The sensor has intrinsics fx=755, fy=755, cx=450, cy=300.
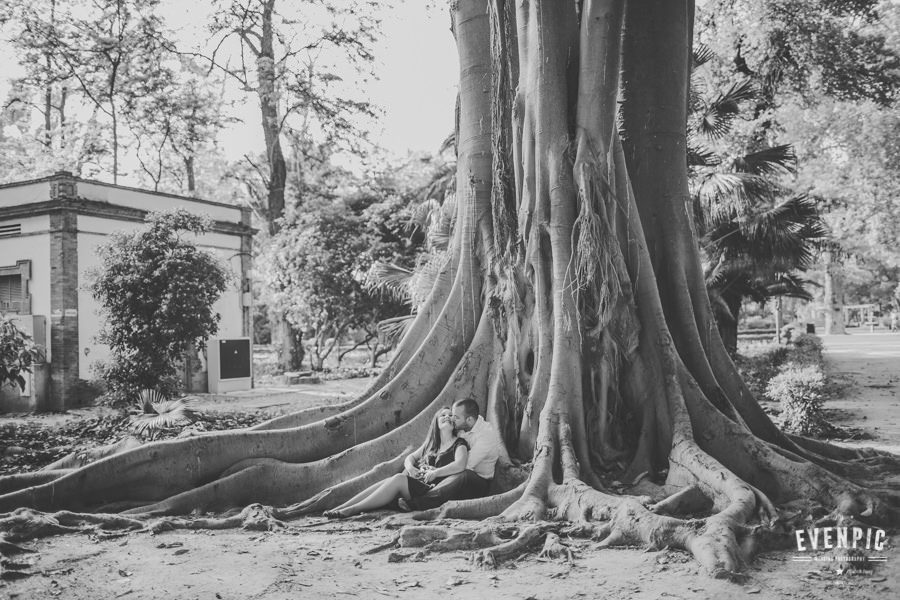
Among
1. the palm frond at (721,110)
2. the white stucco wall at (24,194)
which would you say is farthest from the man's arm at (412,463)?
the white stucco wall at (24,194)

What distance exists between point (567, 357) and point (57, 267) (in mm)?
14610

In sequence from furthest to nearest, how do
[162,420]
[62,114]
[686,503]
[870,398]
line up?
1. [62,114]
2. [870,398]
3. [162,420]
4. [686,503]

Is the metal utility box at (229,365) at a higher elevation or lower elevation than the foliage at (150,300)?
lower

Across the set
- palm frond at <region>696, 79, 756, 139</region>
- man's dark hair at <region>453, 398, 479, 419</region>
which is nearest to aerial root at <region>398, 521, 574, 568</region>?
man's dark hair at <region>453, 398, 479, 419</region>

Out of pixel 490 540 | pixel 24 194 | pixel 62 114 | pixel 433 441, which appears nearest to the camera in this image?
pixel 490 540

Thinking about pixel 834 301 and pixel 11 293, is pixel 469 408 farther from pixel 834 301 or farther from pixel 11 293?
pixel 834 301

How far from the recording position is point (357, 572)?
4.78 meters

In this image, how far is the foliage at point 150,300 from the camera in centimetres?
1491

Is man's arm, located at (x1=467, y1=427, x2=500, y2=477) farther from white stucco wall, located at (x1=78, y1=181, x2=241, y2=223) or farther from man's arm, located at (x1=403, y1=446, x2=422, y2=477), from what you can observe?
white stucco wall, located at (x1=78, y1=181, x2=241, y2=223)

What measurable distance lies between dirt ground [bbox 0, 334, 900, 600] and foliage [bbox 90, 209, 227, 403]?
9790 millimetres

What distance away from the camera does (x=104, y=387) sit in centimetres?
1738

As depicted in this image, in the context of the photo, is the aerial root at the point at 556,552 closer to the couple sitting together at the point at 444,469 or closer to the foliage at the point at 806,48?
the couple sitting together at the point at 444,469

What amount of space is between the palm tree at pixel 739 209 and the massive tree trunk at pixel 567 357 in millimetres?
6722

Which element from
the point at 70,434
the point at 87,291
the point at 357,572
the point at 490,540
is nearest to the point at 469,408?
the point at 490,540
